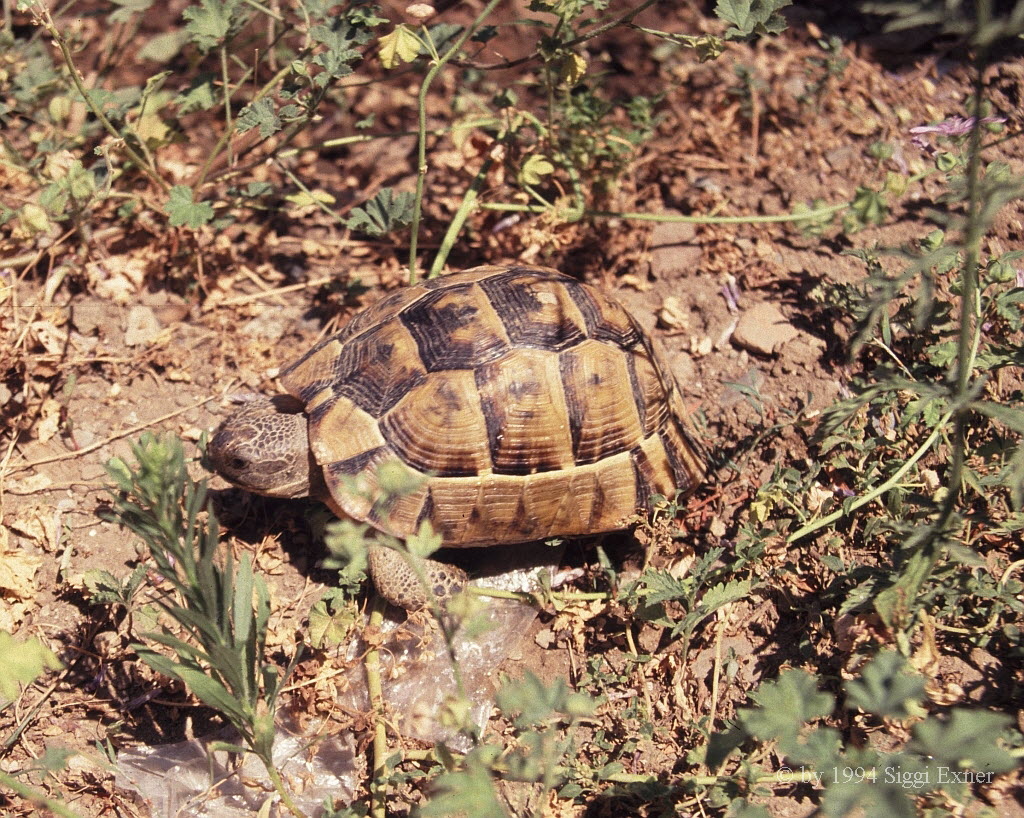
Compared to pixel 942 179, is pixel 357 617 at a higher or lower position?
lower

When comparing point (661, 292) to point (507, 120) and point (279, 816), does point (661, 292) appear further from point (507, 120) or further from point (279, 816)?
point (279, 816)

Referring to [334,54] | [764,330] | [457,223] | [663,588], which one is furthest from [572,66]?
[663,588]

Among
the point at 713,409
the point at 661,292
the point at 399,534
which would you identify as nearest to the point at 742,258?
the point at 661,292

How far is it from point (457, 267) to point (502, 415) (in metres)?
1.26

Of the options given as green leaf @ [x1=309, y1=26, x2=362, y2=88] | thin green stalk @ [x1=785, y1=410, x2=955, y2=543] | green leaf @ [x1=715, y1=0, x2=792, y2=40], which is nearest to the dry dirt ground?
thin green stalk @ [x1=785, y1=410, x2=955, y2=543]

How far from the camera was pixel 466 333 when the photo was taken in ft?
10.1

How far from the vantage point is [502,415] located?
3.02 meters

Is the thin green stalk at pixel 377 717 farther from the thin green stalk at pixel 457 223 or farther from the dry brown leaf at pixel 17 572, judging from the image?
the thin green stalk at pixel 457 223

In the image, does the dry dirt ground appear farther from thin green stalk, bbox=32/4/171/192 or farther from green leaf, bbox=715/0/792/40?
green leaf, bbox=715/0/792/40

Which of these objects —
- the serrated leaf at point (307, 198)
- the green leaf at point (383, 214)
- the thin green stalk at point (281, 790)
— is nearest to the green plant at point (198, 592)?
the thin green stalk at point (281, 790)

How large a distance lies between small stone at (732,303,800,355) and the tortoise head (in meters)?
1.91

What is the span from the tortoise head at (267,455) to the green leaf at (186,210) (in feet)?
2.87

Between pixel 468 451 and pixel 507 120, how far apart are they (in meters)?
1.64

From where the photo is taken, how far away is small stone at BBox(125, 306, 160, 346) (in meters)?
3.81
